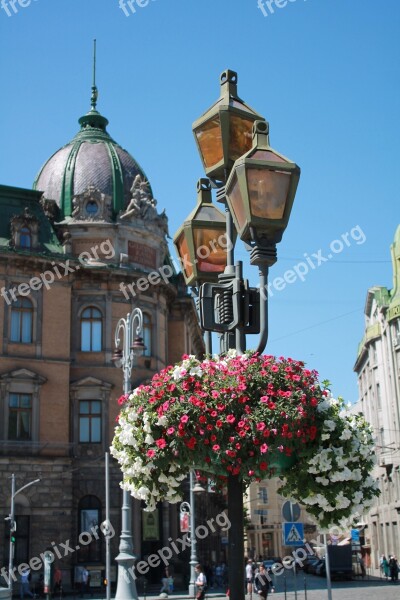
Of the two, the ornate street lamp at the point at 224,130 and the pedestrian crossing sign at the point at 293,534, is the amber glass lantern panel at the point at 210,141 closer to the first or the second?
the ornate street lamp at the point at 224,130

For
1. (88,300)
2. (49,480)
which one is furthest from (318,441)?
(88,300)

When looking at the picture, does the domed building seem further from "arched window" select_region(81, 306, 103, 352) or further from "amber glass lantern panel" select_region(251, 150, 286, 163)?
"amber glass lantern panel" select_region(251, 150, 286, 163)

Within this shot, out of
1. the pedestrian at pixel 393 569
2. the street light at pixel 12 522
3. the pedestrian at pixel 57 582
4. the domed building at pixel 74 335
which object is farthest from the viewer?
the pedestrian at pixel 393 569

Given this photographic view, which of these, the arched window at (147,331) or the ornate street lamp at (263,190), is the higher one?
the arched window at (147,331)

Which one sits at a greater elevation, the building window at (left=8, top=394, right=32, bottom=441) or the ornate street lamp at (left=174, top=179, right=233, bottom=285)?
the building window at (left=8, top=394, right=32, bottom=441)

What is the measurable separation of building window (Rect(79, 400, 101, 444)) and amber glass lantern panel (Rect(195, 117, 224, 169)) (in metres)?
35.0

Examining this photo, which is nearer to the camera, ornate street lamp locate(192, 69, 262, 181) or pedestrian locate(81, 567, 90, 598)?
ornate street lamp locate(192, 69, 262, 181)

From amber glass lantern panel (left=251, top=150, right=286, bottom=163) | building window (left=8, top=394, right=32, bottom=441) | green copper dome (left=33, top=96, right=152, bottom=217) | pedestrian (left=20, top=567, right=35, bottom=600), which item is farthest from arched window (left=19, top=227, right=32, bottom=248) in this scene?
amber glass lantern panel (left=251, top=150, right=286, bottom=163)

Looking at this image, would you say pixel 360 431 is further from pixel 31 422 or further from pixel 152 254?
pixel 152 254

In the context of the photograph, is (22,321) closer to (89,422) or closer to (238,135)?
(89,422)

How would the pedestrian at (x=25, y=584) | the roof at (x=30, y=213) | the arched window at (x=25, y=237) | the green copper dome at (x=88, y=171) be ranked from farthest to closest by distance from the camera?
the green copper dome at (x=88, y=171) < the roof at (x=30, y=213) < the arched window at (x=25, y=237) < the pedestrian at (x=25, y=584)

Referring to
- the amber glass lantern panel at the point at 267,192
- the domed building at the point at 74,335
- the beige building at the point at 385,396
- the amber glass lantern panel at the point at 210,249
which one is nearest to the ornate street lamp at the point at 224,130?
the amber glass lantern panel at the point at 210,249

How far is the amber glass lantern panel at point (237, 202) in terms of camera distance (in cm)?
762

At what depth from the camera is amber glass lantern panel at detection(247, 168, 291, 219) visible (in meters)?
7.48
